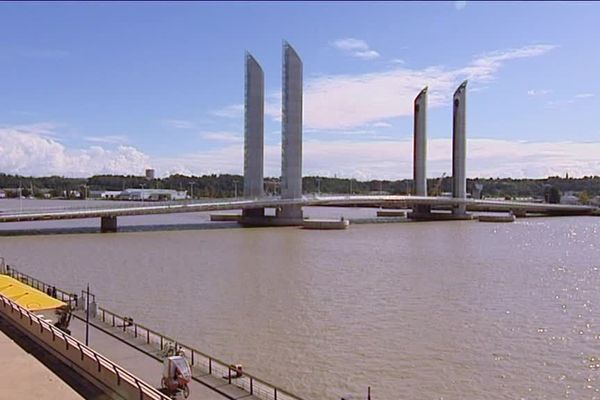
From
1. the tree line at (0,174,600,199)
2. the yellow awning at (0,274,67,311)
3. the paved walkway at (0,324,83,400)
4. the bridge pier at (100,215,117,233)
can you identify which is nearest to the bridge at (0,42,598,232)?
the bridge pier at (100,215,117,233)

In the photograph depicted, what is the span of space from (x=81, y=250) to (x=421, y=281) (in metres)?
20.7

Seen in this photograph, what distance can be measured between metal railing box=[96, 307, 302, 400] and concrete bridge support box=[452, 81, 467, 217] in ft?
242

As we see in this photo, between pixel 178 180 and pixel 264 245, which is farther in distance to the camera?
pixel 178 180

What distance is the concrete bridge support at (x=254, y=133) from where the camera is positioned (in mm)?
66938

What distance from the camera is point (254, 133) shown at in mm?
66875

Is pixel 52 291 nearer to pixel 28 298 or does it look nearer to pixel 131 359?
pixel 28 298

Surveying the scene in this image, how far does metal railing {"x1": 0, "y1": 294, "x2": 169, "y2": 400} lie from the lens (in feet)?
28.4

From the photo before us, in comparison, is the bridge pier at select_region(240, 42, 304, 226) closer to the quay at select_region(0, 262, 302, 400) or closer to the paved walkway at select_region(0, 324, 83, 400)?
the quay at select_region(0, 262, 302, 400)

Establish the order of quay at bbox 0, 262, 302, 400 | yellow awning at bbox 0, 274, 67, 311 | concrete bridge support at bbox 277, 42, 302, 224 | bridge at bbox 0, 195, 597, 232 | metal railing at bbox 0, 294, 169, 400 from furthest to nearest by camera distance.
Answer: concrete bridge support at bbox 277, 42, 302, 224
bridge at bbox 0, 195, 597, 232
yellow awning at bbox 0, 274, 67, 311
quay at bbox 0, 262, 302, 400
metal railing at bbox 0, 294, 169, 400

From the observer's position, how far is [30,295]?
51.2 ft

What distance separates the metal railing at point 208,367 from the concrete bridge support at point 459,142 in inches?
2905

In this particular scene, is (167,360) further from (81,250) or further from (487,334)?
(81,250)

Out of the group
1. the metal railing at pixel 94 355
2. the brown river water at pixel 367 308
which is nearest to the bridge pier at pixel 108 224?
the brown river water at pixel 367 308

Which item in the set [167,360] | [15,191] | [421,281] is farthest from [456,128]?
[15,191]
